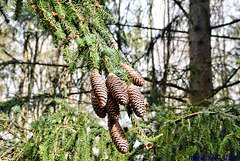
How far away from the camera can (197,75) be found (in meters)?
3.00

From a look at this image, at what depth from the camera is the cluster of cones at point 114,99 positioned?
669 millimetres

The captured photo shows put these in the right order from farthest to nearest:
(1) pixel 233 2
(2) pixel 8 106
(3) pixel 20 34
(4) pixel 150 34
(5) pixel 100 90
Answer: (3) pixel 20 34
(1) pixel 233 2
(4) pixel 150 34
(2) pixel 8 106
(5) pixel 100 90

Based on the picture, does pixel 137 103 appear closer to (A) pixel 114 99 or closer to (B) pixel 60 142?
(A) pixel 114 99

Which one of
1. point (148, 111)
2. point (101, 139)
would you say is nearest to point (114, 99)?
point (101, 139)

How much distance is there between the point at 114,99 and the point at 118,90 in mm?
45

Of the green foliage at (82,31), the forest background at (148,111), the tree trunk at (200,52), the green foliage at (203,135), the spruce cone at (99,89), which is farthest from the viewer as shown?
the tree trunk at (200,52)

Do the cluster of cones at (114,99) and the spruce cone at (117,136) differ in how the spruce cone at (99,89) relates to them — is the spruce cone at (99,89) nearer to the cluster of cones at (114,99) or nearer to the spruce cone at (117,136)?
the cluster of cones at (114,99)

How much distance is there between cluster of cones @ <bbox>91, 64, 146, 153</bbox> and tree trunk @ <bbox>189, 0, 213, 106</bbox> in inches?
92.3

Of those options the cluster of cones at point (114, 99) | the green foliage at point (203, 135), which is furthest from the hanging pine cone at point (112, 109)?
the green foliage at point (203, 135)

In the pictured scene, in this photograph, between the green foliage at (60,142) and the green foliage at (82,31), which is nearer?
the green foliage at (82,31)

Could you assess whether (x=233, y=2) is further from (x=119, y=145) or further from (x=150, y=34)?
(x=119, y=145)

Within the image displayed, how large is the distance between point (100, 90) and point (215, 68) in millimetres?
2805

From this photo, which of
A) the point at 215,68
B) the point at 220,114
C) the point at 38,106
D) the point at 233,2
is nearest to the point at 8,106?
the point at 38,106

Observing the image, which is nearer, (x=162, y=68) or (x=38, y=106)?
(x=38, y=106)
